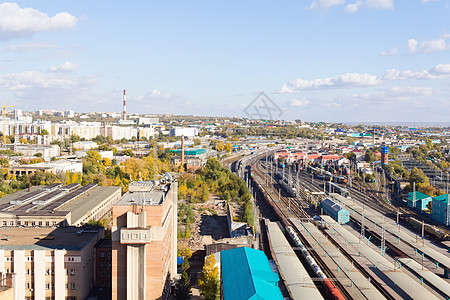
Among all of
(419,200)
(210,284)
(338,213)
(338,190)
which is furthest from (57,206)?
(419,200)

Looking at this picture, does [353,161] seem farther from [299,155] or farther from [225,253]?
[225,253]

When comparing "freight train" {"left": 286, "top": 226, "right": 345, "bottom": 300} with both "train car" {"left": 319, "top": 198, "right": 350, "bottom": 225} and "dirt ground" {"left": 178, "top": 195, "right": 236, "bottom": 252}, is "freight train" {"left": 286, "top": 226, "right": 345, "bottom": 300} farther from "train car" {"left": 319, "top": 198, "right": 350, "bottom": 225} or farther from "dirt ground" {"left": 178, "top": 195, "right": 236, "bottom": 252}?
"train car" {"left": 319, "top": 198, "right": 350, "bottom": 225}

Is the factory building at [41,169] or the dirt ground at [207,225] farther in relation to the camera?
the factory building at [41,169]

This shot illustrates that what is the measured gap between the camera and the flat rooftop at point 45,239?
8520 mm

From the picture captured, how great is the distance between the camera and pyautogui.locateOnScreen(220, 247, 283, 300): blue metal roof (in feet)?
24.8

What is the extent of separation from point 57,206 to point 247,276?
25.9 ft

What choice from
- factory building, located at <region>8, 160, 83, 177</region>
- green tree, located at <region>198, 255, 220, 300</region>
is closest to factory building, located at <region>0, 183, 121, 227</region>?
green tree, located at <region>198, 255, 220, 300</region>

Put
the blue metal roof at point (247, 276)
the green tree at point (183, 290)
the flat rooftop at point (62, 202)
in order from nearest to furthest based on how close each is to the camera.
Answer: the blue metal roof at point (247, 276), the green tree at point (183, 290), the flat rooftop at point (62, 202)

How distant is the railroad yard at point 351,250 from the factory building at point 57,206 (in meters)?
6.37

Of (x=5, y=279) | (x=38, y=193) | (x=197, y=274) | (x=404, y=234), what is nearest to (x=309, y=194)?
(x=404, y=234)

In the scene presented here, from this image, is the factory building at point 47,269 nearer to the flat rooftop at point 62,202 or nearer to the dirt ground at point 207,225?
the flat rooftop at point 62,202

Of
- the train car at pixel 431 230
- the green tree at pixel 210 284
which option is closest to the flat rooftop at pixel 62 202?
the green tree at pixel 210 284

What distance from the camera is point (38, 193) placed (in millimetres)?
14836

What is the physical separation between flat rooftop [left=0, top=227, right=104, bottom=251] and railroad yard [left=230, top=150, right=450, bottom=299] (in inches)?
197
